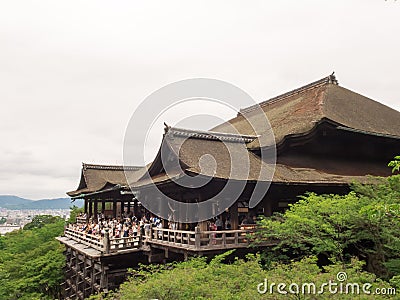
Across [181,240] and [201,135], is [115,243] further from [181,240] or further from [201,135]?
[201,135]

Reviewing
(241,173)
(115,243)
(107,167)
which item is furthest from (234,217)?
(107,167)

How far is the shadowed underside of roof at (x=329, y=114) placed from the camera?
17.3 meters

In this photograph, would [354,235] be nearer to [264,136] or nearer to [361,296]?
[361,296]

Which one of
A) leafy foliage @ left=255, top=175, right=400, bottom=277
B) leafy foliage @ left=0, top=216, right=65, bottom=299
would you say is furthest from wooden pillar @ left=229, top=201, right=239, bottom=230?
leafy foliage @ left=0, top=216, right=65, bottom=299

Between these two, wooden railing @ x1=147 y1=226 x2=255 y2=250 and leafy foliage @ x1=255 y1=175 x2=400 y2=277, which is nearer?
leafy foliage @ x1=255 y1=175 x2=400 y2=277

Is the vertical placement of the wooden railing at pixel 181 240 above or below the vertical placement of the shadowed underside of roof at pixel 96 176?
below

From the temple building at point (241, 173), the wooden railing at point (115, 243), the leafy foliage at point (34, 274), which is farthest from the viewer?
the leafy foliage at point (34, 274)

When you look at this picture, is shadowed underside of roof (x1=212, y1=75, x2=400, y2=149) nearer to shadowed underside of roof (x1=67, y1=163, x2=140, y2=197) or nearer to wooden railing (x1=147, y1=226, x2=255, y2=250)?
wooden railing (x1=147, y1=226, x2=255, y2=250)

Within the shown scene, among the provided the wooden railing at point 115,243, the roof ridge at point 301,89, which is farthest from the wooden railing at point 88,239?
the roof ridge at point 301,89

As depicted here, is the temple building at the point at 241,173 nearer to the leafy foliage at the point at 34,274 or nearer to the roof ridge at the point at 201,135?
the roof ridge at the point at 201,135

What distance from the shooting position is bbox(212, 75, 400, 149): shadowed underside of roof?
56.9 ft

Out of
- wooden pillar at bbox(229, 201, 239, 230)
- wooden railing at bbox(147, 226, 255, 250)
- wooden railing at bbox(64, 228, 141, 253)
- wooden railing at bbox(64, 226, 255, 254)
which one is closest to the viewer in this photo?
wooden railing at bbox(147, 226, 255, 250)

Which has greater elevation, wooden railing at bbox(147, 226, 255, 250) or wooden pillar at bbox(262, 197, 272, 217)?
wooden pillar at bbox(262, 197, 272, 217)

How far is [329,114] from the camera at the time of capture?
57.7 feet
